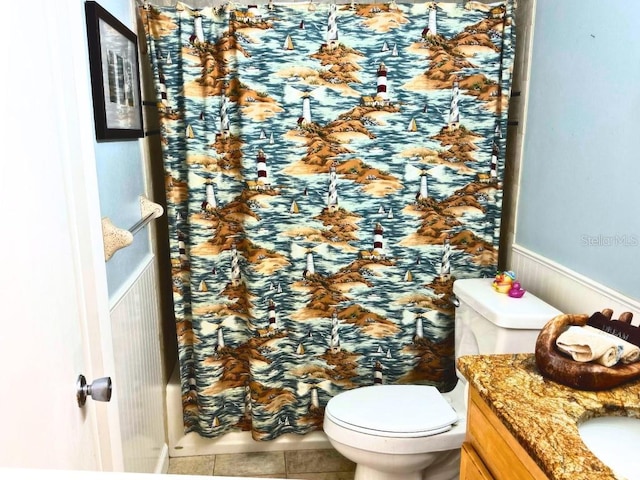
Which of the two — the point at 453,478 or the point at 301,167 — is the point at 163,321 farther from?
the point at 453,478

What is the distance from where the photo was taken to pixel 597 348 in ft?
3.63

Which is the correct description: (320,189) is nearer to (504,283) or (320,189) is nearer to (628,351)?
(504,283)

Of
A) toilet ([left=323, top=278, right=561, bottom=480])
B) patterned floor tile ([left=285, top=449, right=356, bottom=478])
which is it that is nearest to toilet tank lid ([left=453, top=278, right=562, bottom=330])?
toilet ([left=323, top=278, right=561, bottom=480])

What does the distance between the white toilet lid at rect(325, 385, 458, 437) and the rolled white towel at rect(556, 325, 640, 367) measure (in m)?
0.70

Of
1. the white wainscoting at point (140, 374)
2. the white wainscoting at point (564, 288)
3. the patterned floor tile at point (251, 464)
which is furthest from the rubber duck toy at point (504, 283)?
the white wainscoting at point (140, 374)

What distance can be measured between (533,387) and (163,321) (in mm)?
1660

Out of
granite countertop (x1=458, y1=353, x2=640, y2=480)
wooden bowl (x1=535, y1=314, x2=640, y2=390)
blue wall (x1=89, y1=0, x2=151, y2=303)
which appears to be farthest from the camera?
blue wall (x1=89, y1=0, x2=151, y2=303)

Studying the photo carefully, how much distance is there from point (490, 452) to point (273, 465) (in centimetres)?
136

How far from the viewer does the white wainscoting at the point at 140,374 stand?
5.02 ft

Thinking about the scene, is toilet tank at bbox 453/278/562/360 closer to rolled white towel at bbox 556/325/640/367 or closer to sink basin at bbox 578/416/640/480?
rolled white towel at bbox 556/325/640/367

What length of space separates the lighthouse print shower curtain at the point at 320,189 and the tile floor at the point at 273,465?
0.46ft

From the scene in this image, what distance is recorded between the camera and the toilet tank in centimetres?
165

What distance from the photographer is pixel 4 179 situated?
2.19ft

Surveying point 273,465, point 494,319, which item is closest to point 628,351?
point 494,319
